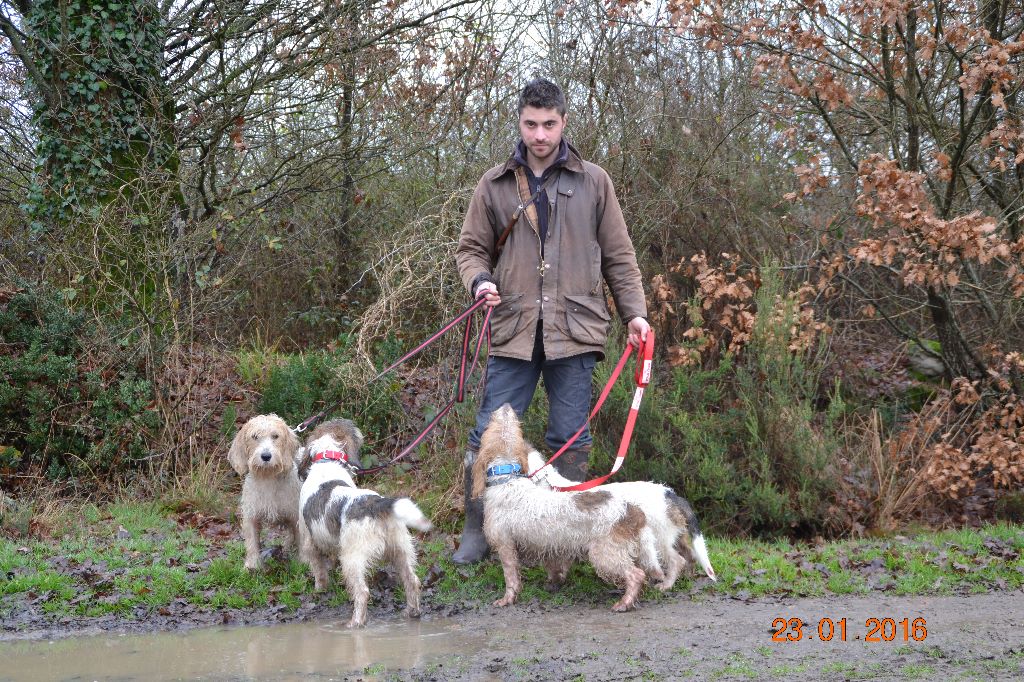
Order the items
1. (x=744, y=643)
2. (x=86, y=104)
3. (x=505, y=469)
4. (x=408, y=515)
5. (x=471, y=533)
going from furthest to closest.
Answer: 1. (x=86, y=104)
2. (x=471, y=533)
3. (x=505, y=469)
4. (x=408, y=515)
5. (x=744, y=643)

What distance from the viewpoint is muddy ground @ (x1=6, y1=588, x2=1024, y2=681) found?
4191mm

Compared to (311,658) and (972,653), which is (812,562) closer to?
(972,653)

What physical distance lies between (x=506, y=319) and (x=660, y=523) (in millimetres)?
1462

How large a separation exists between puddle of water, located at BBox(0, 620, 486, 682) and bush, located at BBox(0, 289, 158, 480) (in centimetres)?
303

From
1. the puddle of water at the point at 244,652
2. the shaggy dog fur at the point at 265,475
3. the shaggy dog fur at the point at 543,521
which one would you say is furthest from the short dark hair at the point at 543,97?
the puddle of water at the point at 244,652

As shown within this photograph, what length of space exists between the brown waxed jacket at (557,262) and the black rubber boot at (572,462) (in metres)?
0.64

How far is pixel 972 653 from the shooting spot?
438 cm

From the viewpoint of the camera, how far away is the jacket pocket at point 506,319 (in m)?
5.56

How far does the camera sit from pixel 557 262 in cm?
552

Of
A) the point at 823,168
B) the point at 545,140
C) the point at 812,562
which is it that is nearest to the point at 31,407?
the point at 545,140

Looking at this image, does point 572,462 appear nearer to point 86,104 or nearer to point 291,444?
point 291,444

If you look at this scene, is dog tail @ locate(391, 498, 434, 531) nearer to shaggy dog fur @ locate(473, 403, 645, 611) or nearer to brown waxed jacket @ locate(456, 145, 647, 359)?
shaggy dog fur @ locate(473, 403, 645, 611)

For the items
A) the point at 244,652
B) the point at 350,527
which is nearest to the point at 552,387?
the point at 350,527

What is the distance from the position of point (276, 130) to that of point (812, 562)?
24.1ft
